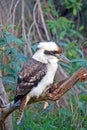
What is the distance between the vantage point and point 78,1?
773 cm

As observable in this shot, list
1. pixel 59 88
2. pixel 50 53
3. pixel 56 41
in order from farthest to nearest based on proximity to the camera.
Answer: pixel 56 41
pixel 50 53
pixel 59 88

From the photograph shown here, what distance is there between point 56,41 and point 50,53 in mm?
2295

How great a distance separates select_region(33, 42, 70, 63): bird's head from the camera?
442 cm

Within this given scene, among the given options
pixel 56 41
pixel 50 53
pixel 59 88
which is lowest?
pixel 56 41

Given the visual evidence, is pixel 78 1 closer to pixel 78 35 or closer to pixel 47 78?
pixel 78 35

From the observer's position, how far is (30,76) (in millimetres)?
4453

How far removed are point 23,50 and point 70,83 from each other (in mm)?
2685

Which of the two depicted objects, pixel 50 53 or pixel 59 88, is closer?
pixel 59 88

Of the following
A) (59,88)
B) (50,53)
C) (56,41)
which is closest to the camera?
(59,88)

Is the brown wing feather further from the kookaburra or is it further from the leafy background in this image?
the leafy background

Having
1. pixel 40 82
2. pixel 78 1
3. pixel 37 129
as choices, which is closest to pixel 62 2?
pixel 78 1

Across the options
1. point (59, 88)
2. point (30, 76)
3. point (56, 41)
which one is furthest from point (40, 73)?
point (56, 41)

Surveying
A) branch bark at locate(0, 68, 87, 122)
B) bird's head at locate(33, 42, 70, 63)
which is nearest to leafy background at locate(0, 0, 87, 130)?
bird's head at locate(33, 42, 70, 63)

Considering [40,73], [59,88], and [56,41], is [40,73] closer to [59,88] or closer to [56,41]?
[59,88]
